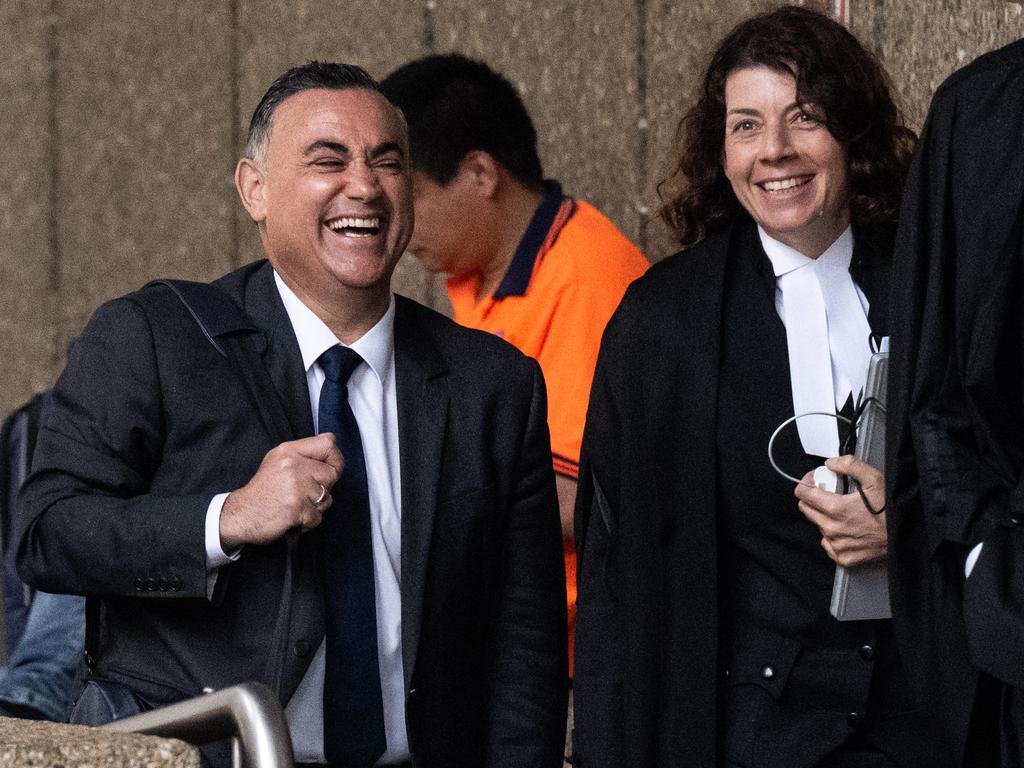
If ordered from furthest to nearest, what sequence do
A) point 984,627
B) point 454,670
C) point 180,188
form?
1. point 180,188
2. point 454,670
3. point 984,627

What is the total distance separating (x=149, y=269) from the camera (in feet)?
21.0

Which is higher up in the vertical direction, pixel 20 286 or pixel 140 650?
pixel 20 286

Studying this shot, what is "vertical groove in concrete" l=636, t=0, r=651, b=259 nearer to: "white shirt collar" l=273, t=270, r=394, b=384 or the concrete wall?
the concrete wall

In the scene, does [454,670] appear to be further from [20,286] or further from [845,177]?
[20,286]

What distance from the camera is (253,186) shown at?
2.97 metres

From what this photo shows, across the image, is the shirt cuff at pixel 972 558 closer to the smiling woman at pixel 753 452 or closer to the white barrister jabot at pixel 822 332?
the smiling woman at pixel 753 452

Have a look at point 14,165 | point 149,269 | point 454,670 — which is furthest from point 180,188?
point 454,670

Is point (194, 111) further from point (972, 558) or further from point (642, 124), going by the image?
point (972, 558)

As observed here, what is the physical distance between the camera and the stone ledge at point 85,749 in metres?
1.45

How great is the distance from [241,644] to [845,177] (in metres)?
1.23

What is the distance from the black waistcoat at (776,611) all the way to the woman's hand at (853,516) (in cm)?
14

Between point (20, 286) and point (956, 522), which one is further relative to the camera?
point (20, 286)

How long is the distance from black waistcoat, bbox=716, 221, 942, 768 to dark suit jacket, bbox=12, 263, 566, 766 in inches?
11.2

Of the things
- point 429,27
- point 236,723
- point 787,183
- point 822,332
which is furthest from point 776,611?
point 429,27
